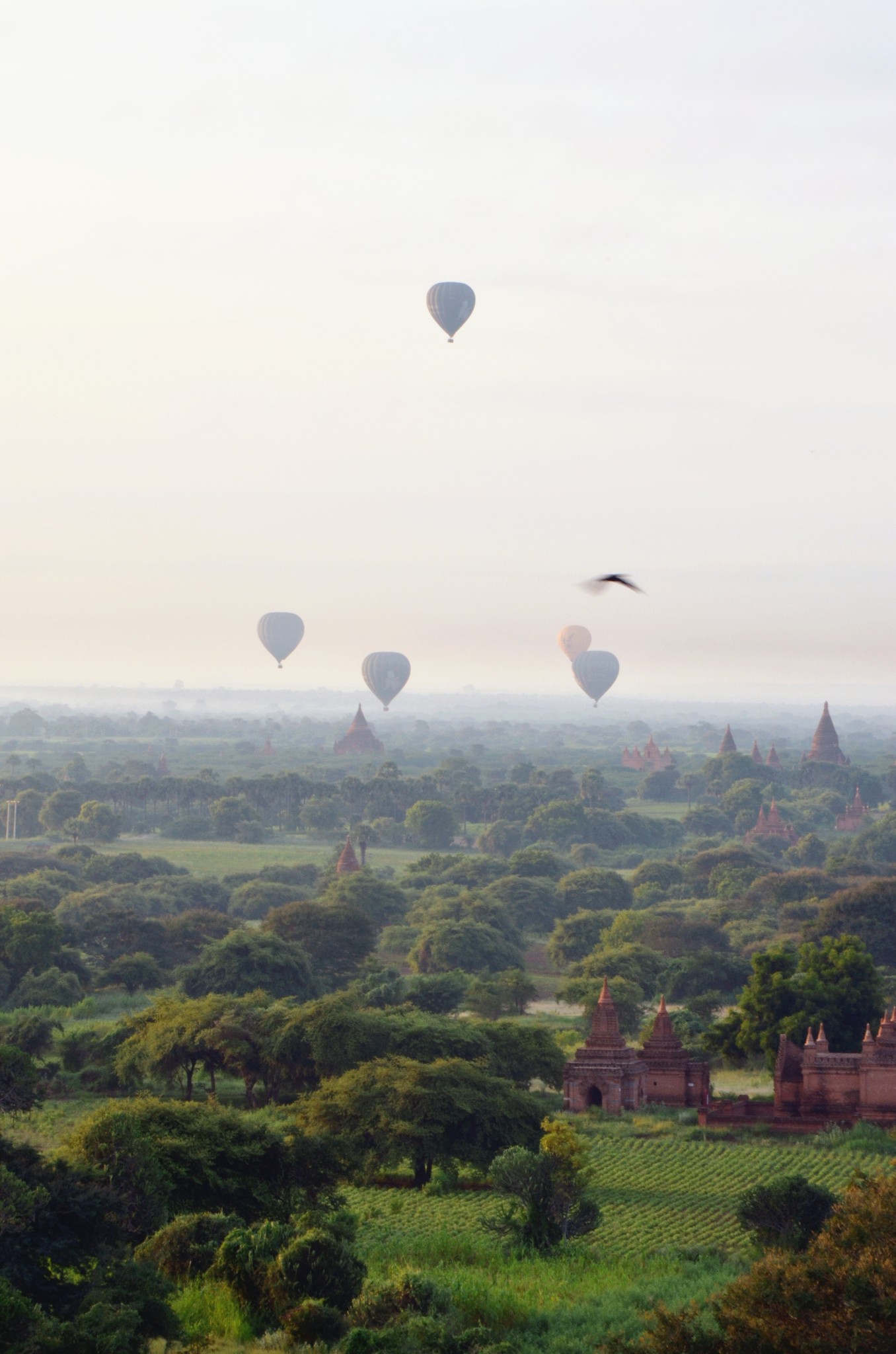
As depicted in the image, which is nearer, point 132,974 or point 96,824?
point 132,974

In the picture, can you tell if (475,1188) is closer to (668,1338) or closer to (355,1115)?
(355,1115)

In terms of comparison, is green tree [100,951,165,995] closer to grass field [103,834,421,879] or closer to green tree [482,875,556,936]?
green tree [482,875,556,936]

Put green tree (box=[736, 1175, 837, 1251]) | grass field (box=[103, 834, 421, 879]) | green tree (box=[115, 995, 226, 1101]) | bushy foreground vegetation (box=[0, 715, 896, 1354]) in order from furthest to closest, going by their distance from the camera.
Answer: grass field (box=[103, 834, 421, 879])
green tree (box=[115, 995, 226, 1101])
green tree (box=[736, 1175, 837, 1251])
bushy foreground vegetation (box=[0, 715, 896, 1354])

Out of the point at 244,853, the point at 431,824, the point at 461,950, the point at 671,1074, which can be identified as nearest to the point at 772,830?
the point at 431,824

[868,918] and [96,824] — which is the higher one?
[96,824]

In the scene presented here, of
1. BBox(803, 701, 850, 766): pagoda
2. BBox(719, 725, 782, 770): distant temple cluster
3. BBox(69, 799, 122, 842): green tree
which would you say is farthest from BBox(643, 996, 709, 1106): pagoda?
BBox(803, 701, 850, 766): pagoda

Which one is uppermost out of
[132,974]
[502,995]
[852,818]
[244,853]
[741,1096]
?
[852,818]

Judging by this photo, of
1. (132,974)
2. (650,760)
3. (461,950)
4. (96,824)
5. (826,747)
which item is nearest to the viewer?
(132,974)

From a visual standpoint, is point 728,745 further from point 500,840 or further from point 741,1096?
point 741,1096
